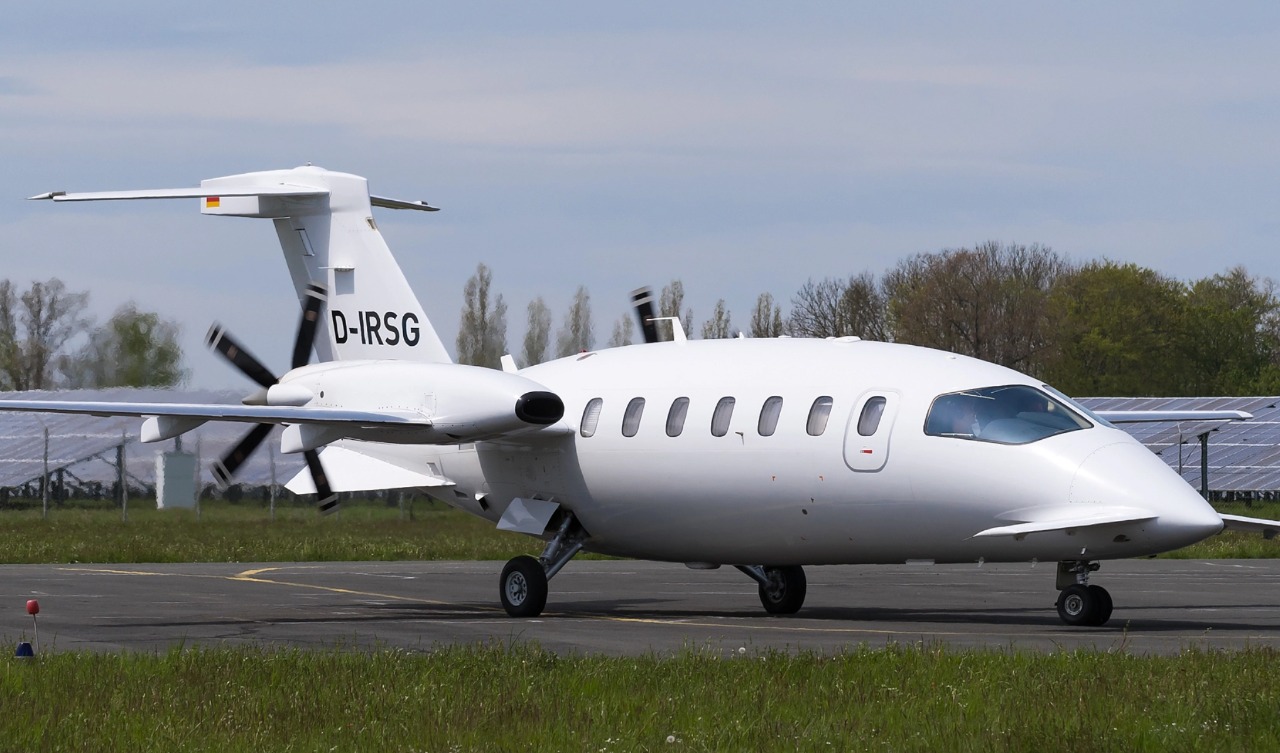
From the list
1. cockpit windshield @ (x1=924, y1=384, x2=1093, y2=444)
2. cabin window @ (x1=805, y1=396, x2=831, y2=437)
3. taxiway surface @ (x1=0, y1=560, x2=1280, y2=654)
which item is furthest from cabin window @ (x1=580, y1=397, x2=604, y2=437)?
cockpit windshield @ (x1=924, y1=384, x2=1093, y2=444)

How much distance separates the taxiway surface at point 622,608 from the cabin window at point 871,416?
2.27 meters

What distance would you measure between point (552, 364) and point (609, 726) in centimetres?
1405

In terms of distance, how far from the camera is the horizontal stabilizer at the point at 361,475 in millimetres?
26062

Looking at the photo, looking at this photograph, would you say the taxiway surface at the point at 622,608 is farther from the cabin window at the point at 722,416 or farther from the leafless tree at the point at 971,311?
the leafless tree at the point at 971,311

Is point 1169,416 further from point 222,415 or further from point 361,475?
point 222,415

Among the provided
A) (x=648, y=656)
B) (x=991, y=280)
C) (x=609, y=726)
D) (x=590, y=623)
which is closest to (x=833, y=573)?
(x=590, y=623)

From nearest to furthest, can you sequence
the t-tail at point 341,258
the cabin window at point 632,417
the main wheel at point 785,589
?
the cabin window at point 632,417 → the main wheel at point 785,589 → the t-tail at point 341,258

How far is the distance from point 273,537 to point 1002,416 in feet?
90.8

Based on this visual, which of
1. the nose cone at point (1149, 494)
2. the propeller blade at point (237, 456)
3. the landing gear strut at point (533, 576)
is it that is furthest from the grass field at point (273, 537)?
the nose cone at point (1149, 494)

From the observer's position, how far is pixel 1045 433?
20.0 m

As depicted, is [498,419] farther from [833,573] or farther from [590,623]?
[833,573]

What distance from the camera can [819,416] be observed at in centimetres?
2142

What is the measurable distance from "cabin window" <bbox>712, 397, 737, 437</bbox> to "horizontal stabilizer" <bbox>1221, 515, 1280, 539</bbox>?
5.88m

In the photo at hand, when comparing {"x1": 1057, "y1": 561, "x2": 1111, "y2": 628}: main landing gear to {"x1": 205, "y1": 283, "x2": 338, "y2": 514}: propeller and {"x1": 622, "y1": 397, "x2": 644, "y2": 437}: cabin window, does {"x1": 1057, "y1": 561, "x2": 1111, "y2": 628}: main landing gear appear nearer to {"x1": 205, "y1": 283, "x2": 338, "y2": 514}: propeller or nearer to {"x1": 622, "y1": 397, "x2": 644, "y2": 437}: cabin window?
{"x1": 622, "y1": 397, "x2": 644, "y2": 437}: cabin window
